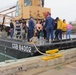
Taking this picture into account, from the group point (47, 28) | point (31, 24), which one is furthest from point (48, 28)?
point (31, 24)

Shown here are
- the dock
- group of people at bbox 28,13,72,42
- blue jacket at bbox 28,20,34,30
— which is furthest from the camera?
blue jacket at bbox 28,20,34,30

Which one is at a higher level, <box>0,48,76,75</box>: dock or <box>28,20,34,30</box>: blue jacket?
<box>28,20,34,30</box>: blue jacket

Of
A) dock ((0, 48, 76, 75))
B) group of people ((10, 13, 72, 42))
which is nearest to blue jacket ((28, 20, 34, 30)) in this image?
group of people ((10, 13, 72, 42))

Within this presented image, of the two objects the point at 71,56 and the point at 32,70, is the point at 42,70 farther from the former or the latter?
the point at 71,56

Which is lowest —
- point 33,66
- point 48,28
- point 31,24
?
point 33,66

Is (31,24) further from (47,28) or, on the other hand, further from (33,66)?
(33,66)

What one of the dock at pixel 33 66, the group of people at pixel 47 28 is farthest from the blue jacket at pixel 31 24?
the dock at pixel 33 66

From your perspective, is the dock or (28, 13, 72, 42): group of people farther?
(28, 13, 72, 42): group of people

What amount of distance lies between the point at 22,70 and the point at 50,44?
3.07 meters

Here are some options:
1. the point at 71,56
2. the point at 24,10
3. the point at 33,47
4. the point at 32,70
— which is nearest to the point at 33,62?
the point at 32,70

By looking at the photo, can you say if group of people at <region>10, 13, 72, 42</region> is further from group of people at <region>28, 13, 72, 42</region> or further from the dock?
the dock

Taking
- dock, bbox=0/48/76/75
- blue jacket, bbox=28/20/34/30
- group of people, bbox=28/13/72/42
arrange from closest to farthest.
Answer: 1. dock, bbox=0/48/76/75
2. group of people, bbox=28/13/72/42
3. blue jacket, bbox=28/20/34/30

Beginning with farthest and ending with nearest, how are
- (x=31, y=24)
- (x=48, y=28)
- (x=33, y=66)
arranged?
(x=31, y=24), (x=48, y=28), (x=33, y=66)

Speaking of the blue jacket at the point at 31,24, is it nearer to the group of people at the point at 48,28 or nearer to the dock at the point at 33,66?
the group of people at the point at 48,28
